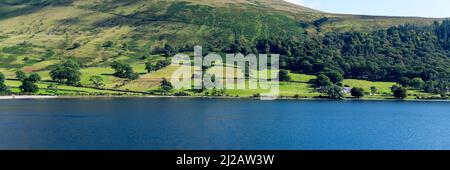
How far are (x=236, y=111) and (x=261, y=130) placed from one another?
4545 cm

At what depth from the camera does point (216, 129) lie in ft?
350

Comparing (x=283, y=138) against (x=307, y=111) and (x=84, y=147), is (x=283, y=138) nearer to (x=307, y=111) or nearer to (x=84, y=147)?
(x=84, y=147)

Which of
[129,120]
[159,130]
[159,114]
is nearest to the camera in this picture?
[159,130]

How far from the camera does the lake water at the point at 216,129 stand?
3406 inches

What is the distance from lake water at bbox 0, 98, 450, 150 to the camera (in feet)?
284

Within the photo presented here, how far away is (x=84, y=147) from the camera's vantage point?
80500 millimetres

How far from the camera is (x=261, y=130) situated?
352 feet

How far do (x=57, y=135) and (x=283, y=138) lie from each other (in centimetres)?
3905
